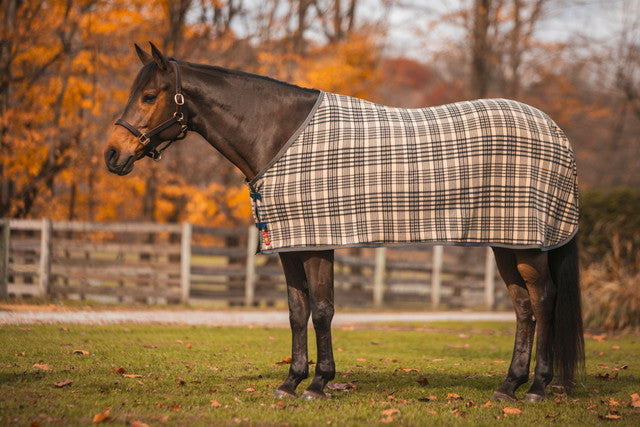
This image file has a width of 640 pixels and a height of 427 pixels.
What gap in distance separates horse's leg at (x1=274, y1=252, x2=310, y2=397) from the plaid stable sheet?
0.90ft

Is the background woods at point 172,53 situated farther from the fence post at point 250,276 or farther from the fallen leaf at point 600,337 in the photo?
the fallen leaf at point 600,337

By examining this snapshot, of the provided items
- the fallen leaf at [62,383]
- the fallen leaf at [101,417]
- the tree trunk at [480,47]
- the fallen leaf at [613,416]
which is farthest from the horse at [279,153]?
the tree trunk at [480,47]

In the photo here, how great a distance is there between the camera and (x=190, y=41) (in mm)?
13328

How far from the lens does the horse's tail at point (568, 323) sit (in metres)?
4.66

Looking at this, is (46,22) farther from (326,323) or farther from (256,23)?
(326,323)

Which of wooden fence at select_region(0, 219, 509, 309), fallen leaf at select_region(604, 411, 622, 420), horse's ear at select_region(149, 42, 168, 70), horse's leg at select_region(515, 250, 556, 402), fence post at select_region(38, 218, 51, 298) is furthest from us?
wooden fence at select_region(0, 219, 509, 309)

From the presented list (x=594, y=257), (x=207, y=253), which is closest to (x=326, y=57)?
(x=207, y=253)

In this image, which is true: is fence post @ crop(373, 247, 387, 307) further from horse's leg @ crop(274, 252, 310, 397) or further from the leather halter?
the leather halter

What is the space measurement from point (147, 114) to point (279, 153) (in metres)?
0.97

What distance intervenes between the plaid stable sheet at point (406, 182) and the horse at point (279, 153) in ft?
0.43

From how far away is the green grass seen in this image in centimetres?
380

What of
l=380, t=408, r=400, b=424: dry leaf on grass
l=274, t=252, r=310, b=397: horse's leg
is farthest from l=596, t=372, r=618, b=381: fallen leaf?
l=274, t=252, r=310, b=397: horse's leg

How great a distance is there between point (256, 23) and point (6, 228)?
743 centimetres

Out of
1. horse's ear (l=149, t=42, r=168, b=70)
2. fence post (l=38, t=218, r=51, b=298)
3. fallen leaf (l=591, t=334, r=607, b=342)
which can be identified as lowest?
fallen leaf (l=591, t=334, r=607, b=342)
